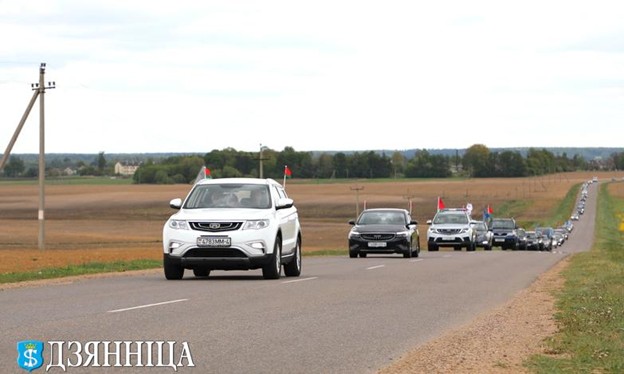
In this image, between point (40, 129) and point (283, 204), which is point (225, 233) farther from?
point (40, 129)

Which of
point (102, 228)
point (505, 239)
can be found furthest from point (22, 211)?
point (505, 239)

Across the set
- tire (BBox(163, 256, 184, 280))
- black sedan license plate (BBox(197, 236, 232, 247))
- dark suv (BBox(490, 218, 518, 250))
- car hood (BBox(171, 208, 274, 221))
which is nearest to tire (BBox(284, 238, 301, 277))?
car hood (BBox(171, 208, 274, 221))

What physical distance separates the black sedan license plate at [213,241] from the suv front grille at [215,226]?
0.61ft

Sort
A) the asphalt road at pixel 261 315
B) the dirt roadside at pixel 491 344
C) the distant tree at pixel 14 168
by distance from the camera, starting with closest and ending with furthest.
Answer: the dirt roadside at pixel 491 344
the asphalt road at pixel 261 315
the distant tree at pixel 14 168

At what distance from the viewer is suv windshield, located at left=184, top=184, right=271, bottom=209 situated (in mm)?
23328

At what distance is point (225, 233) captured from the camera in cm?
2217

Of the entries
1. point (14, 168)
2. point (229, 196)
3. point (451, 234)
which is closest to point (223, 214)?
point (229, 196)

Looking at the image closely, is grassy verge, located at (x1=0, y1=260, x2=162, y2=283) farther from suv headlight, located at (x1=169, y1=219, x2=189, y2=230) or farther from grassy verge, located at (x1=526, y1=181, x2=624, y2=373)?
grassy verge, located at (x1=526, y1=181, x2=624, y2=373)

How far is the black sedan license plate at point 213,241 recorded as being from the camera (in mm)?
22062

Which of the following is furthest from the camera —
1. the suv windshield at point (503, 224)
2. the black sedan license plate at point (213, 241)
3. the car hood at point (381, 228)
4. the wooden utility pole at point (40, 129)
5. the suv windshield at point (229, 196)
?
the suv windshield at point (503, 224)

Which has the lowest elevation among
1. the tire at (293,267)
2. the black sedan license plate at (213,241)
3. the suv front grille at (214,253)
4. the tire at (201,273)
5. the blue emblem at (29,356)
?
the tire at (201,273)

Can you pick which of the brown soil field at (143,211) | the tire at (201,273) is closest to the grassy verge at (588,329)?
the tire at (201,273)

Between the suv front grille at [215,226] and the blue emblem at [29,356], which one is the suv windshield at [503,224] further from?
the blue emblem at [29,356]

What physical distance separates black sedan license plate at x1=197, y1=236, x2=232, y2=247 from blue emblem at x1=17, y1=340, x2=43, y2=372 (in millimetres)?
10792
